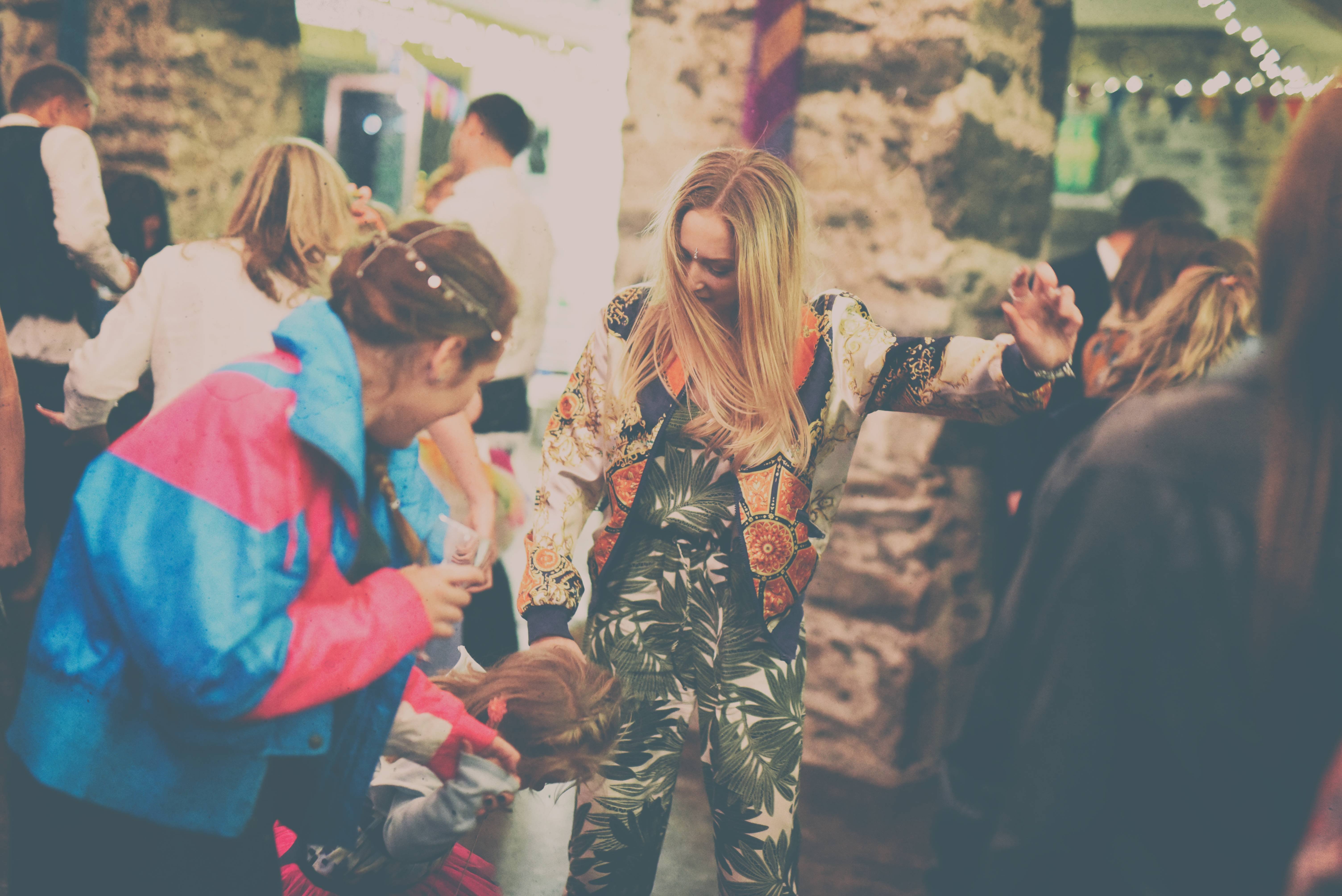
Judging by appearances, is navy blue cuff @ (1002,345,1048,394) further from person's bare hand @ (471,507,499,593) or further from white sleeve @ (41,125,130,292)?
white sleeve @ (41,125,130,292)

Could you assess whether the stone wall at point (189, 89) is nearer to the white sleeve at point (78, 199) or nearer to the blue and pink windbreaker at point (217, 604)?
the white sleeve at point (78, 199)

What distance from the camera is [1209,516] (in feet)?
2.74

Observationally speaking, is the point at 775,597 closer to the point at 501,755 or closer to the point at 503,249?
the point at 501,755

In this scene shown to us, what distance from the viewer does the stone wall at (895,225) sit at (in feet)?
11.2

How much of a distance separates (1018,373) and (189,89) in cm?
414

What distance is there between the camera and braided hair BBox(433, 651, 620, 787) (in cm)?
183

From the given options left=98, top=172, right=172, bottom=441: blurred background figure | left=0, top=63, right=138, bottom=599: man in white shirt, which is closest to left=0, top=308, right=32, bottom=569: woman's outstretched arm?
left=0, top=63, right=138, bottom=599: man in white shirt

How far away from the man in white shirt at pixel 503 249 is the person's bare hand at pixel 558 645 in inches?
49.1

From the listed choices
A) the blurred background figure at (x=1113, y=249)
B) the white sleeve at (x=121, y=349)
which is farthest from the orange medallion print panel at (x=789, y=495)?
the blurred background figure at (x=1113, y=249)

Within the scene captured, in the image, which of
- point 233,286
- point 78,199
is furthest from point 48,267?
point 233,286

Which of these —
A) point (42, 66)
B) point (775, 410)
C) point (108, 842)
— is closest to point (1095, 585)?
point (775, 410)

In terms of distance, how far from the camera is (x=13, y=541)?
221cm

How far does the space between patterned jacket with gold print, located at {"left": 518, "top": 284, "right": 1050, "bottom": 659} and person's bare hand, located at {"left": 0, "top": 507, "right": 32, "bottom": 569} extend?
110 cm

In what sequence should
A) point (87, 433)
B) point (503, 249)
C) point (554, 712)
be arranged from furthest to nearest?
point (503, 249) → point (87, 433) → point (554, 712)
